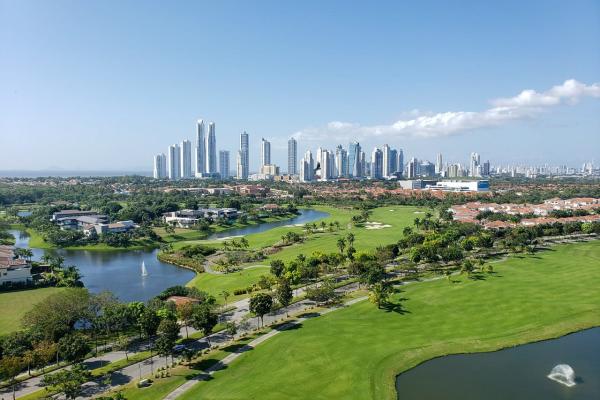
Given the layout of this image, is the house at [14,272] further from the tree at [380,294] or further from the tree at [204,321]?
the tree at [380,294]

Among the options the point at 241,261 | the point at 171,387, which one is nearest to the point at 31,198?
the point at 241,261

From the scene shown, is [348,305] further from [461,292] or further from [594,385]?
[594,385]

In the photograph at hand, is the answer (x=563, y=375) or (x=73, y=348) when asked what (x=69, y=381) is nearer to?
(x=73, y=348)

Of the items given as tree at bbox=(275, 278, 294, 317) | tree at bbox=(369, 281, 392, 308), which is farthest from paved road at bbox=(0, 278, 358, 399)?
tree at bbox=(369, 281, 392, 308)

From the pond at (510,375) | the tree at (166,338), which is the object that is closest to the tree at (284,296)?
the tree at (166,338)

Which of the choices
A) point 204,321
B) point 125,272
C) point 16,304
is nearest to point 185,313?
point 204,321

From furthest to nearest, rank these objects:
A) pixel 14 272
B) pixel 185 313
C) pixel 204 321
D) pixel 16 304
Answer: pixel 14 272 → pixel 16 304 → pixel 185 313 → pixel 204 321
